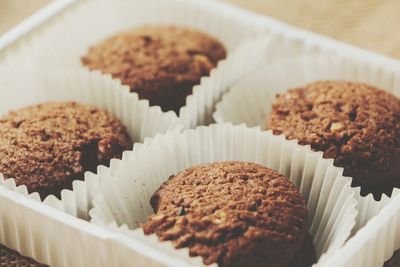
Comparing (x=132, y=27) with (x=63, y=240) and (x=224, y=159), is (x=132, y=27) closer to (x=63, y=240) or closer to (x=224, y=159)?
(x=224, y=159)

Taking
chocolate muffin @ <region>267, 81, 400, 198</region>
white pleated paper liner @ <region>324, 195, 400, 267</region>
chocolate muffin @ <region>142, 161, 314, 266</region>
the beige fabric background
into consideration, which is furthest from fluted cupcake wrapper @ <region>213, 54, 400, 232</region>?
white pleated paper liner @ <region>324, 195, 400, 267</region>

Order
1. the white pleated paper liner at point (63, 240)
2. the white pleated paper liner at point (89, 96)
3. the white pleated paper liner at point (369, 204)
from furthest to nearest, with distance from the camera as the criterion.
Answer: the white pleated paper liner at point (89, 96) < the white pleated paper liner at point (369, 204) < the white pleated paper liner at point (63, 240)

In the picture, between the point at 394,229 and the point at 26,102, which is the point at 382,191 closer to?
the point at 394,229

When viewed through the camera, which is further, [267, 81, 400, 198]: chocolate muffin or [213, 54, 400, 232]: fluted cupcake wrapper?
[213, 54, 400, 232]: fluted cupcake wrapper

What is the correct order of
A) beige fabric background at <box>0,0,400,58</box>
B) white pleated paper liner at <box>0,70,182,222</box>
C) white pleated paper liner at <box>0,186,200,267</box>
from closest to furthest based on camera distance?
white pleated paper liner at <box>0,186,200,267</box> < white pleated paper liner at <box>0,70,182,222</box> < beige fabric background at <box>0,0,400,58</box>

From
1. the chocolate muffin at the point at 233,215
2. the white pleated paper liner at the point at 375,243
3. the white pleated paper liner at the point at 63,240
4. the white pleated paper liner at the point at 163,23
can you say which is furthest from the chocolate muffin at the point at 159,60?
the white pleated paper liner at the point at 375,243

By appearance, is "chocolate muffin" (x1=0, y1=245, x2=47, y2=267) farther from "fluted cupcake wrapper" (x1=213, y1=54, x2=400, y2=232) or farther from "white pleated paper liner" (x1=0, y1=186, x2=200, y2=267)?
"fluted cupcake wrapper" (x1=213, y1=54, x2=400, y2=232)

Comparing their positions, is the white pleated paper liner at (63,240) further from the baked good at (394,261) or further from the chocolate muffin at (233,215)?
the baked good at (394,261)
